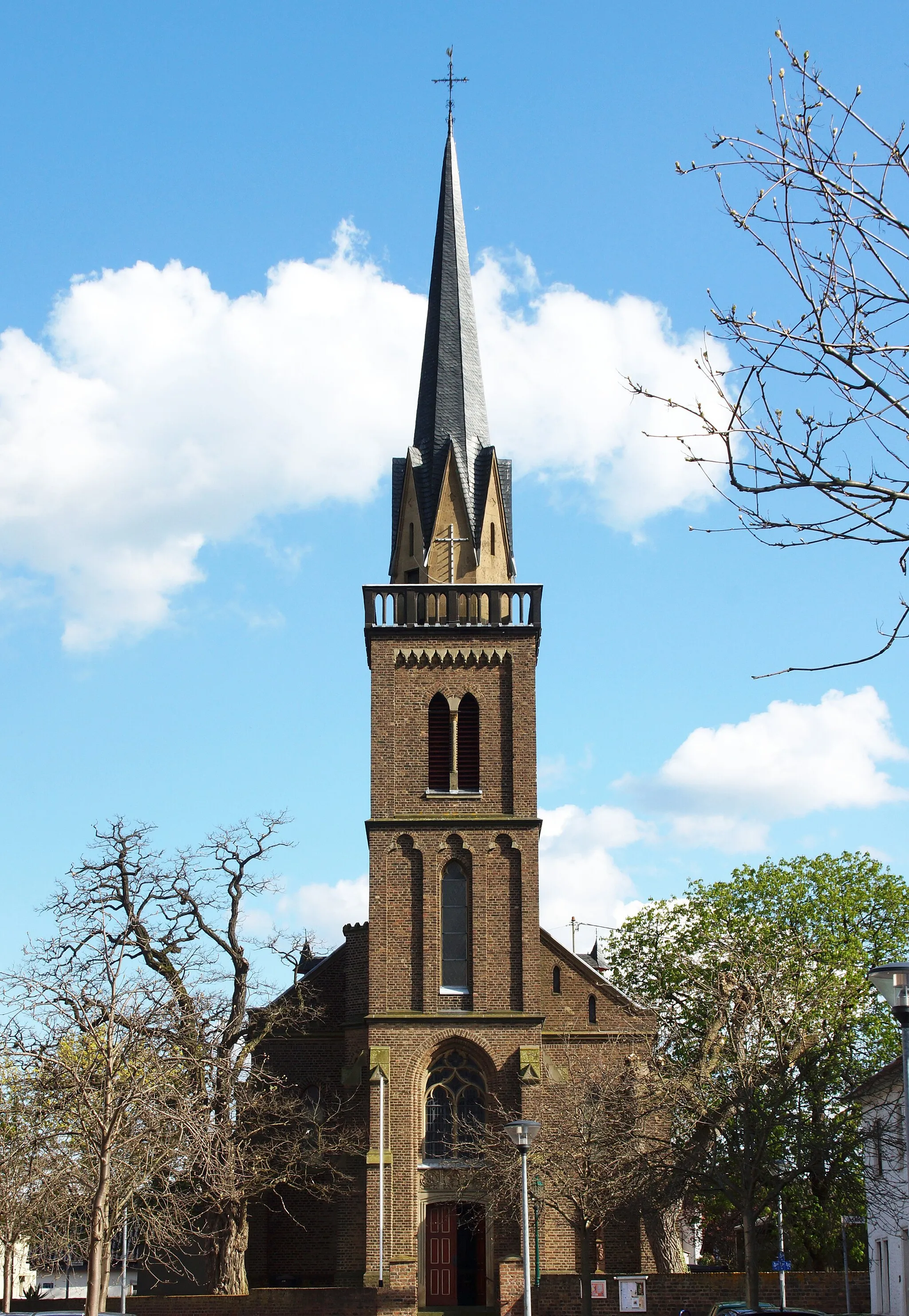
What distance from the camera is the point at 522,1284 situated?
33.9 m

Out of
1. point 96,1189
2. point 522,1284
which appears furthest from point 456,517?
point 96,1189

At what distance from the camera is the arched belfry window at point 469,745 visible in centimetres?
3997

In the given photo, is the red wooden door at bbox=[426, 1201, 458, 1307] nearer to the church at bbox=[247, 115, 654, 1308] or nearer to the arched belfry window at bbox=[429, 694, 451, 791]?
the church at bbox=[247, 115, 654, 1308]

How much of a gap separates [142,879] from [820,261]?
3042 centimetres

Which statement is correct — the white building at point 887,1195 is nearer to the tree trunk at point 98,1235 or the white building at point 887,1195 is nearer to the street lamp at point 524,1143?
the street lamp at point 524,1143

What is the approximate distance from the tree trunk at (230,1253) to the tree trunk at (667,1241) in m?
9.57

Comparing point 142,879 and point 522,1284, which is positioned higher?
point 142,879

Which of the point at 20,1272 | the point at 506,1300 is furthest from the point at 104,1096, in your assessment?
the point at 20,1272

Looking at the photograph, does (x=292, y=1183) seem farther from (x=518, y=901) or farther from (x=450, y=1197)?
(x=518, y=901)

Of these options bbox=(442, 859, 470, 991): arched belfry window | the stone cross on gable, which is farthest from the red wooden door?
the stone cross on gable

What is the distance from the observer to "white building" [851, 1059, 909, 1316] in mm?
30109

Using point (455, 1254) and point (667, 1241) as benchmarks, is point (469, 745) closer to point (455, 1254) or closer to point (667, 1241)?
point (455, 1254)

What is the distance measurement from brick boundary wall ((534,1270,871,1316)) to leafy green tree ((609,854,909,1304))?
228 cm

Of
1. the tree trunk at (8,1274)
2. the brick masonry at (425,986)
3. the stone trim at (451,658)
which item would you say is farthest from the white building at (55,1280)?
the stone trim at (451,658)
